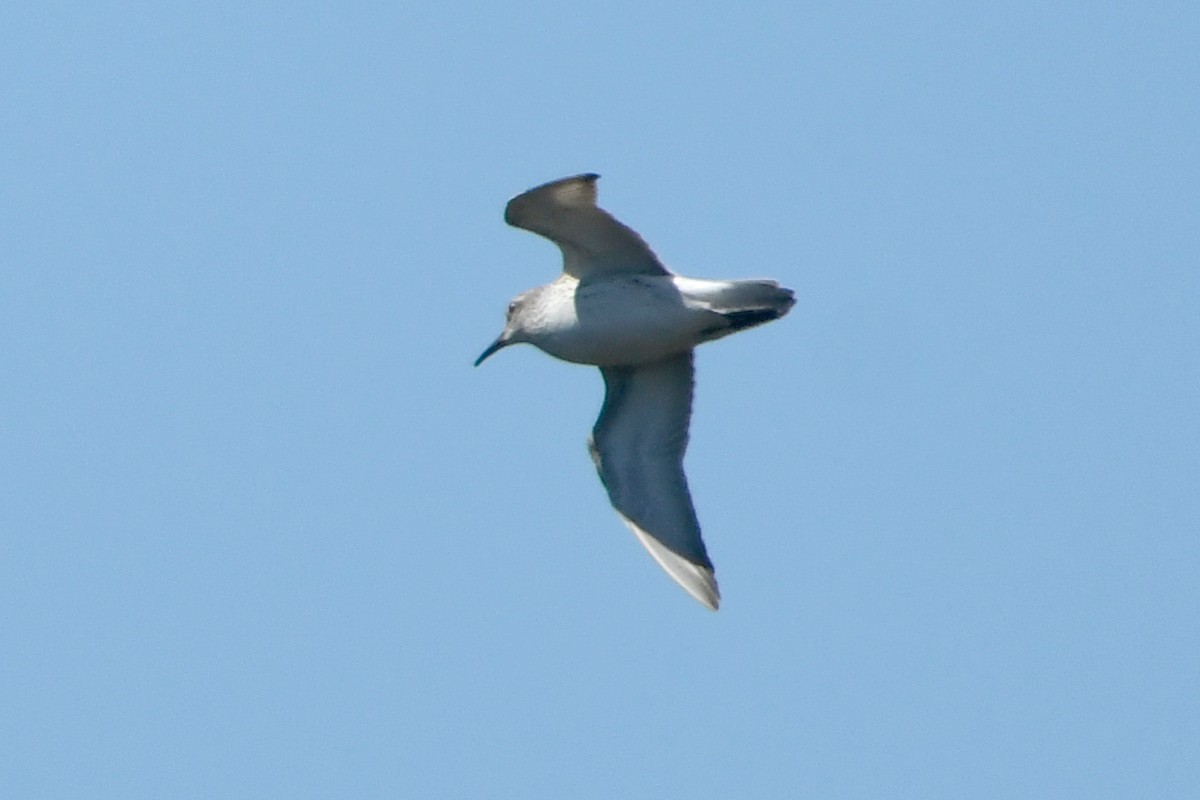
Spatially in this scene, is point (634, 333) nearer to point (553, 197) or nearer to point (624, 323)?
point (624, 323)

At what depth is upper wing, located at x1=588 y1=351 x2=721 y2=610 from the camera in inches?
693

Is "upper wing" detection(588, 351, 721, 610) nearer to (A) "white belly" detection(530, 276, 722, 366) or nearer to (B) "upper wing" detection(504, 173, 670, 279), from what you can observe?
(A) "white belly" detection(530, 276, 722, 366)

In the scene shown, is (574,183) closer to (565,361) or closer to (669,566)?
(565,361)

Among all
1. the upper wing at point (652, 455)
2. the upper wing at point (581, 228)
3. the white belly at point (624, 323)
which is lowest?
the upper wing at point (652, 455)

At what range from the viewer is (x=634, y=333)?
672 inches

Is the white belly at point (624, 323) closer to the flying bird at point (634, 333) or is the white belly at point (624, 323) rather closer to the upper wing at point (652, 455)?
the flying bird at point (634, 333)

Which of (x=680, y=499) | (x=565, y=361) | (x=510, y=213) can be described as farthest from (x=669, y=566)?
(x=510, y=213)

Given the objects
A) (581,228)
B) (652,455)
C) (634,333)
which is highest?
(581,228)

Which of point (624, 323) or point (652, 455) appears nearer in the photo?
point (624, 323)

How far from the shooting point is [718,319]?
664 inches

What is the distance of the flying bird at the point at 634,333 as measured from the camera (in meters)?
16.8

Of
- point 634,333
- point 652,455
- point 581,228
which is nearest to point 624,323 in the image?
point 634,333

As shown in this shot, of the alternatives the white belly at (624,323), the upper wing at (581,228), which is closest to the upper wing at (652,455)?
the white belly at (624,323)

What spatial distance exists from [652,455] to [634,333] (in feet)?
3.81
